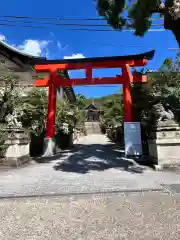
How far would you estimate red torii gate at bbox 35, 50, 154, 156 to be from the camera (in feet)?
37.6

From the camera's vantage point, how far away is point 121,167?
321 inches

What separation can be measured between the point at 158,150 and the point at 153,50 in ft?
20.4

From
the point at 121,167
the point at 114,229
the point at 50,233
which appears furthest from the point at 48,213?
the point at 121,167

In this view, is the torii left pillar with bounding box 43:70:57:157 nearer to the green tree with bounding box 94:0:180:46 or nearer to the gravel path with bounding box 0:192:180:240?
the green tree with bounding box 94:0:180:46

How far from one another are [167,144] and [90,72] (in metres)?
6.21

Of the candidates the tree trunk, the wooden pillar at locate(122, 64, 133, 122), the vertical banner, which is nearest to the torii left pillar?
the wooden pillar at locate(122, 64, 133, 122)

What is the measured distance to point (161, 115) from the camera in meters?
7.95

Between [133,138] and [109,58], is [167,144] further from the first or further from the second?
[109,58]

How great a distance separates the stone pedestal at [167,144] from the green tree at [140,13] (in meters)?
3.11

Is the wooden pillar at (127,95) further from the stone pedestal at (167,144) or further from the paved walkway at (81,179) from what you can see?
the stone pedestal at (167,144)

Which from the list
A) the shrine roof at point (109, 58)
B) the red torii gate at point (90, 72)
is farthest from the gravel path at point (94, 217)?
the shrine roof at point (109, 58)

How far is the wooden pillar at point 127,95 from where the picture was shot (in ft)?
35.8

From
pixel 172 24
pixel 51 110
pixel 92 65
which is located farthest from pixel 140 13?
pixel 51 110

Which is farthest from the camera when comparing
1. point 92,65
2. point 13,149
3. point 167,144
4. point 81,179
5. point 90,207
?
point 92,65
